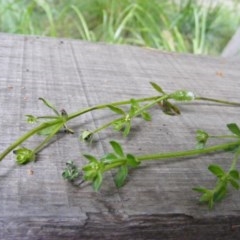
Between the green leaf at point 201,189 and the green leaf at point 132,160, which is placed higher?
the green leaf at point 201,189

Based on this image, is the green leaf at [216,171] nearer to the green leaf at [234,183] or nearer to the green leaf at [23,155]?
the green leaf at [234,183]

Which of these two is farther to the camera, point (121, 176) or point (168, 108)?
point (168, 108)

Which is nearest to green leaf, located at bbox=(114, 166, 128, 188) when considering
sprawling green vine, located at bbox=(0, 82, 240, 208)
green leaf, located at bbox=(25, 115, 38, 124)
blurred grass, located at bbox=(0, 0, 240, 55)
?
sprawling green vine, located at bbox=(0, 82, 240, 208)

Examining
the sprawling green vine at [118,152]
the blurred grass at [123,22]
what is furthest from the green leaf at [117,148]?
the blurred grass at [123,22]

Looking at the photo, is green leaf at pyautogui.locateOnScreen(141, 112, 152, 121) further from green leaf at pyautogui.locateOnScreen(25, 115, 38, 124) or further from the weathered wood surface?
green leaf at pyautogui.locateOnScreen(25, 115, 38, 124)

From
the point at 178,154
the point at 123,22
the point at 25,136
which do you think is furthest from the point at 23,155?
the point at 123,22

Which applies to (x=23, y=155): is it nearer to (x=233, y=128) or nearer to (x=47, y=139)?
(x=47, y=139)

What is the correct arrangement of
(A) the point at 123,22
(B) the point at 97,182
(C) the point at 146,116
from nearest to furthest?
Answer: (B) the point at 97,182
(C) the point at 146,116
(A) the point at 123,22
